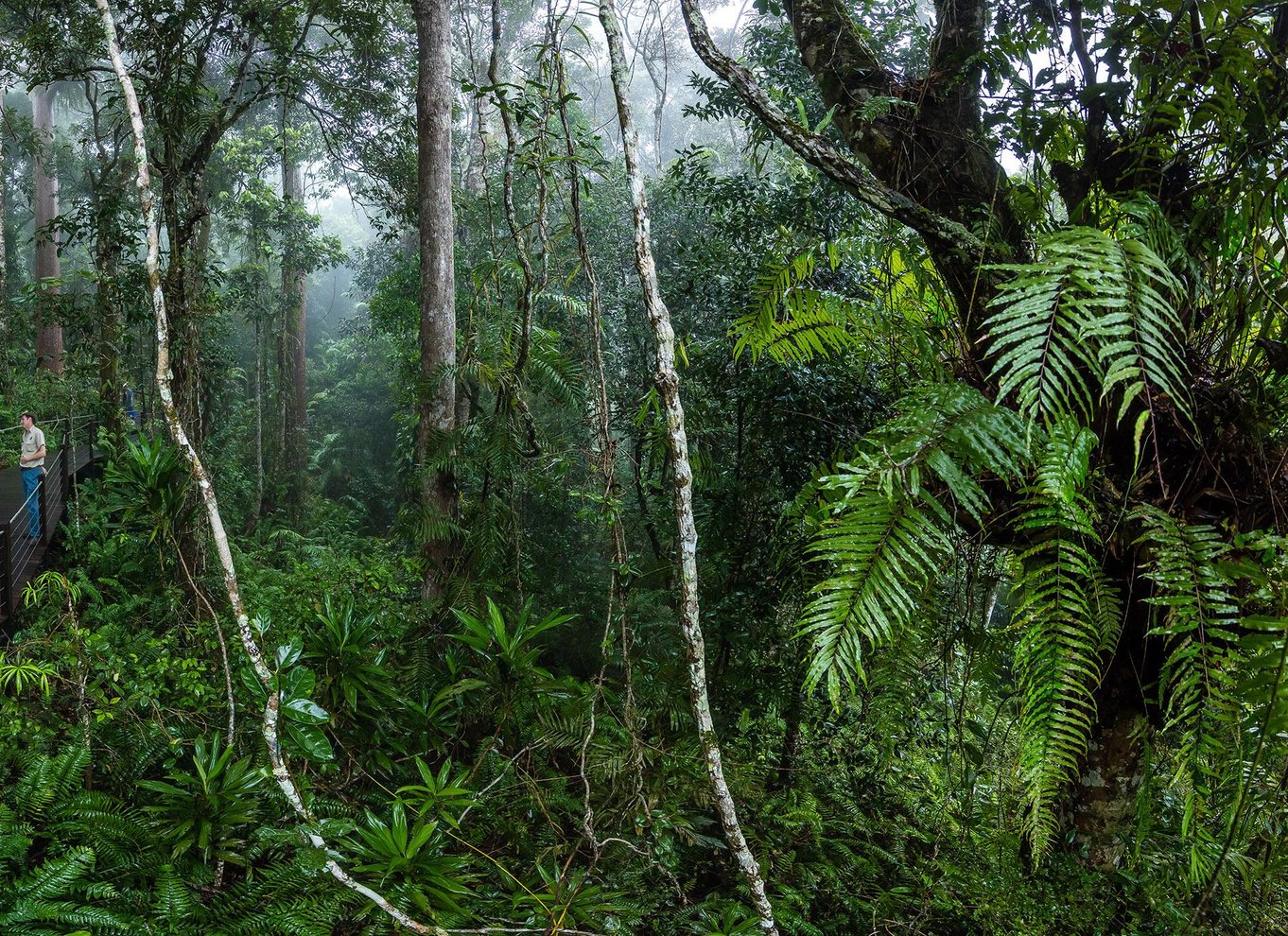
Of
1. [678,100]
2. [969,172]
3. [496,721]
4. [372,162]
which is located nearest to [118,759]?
[496,721]

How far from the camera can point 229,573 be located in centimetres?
302

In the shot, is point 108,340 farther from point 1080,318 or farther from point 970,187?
point 1080,318

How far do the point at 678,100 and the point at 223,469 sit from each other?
28235mm

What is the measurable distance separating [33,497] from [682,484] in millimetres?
8067

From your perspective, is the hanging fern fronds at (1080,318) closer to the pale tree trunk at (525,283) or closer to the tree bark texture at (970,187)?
the tree bark texture at (970,187)

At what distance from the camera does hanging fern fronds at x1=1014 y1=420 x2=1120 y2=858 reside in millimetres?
1873

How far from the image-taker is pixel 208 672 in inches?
175

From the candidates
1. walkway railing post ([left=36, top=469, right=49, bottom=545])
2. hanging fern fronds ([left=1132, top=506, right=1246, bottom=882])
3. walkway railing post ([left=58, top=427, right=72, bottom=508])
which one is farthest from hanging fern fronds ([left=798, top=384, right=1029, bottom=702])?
walkway railing post ([left=58, top=427, right=72, bottom=508])

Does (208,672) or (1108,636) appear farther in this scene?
(208,672)

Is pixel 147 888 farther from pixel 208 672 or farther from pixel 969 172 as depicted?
pixel 969 172

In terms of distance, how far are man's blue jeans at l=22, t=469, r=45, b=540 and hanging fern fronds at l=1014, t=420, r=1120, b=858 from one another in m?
8.59

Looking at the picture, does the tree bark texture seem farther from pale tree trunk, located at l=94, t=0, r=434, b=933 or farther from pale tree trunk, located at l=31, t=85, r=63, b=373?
pale tree trunk, located at l=31, t=85, r=63, b=373

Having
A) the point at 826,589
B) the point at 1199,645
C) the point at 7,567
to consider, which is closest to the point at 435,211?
the point at 7,567

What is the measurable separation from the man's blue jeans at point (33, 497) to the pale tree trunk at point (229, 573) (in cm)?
542
